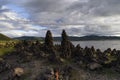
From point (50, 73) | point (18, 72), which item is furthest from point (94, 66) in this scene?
point (18, 72)

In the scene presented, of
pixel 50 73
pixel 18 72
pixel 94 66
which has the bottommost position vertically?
pixel 18 72

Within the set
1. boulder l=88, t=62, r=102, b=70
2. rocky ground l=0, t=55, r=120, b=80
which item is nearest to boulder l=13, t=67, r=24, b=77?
rocky ground l=0, t=55, r=120, b=80

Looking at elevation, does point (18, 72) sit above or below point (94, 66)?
below

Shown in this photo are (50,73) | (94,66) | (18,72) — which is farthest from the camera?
(94,66)

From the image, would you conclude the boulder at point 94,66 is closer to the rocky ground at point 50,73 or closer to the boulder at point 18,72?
the rocky ground at point 50,73

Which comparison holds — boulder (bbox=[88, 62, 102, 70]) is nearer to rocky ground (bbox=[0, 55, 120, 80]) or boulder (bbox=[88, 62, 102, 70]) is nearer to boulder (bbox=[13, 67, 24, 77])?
rocky ground (bbox=[0, 55, 120, 80])

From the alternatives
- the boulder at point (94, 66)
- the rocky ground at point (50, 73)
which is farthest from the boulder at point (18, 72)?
the boulder at point (94, 66)

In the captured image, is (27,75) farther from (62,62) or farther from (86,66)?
(86,66)

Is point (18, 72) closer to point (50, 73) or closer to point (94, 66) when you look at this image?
point (50, 73)

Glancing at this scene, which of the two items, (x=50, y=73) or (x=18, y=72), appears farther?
(x=18, y=72)

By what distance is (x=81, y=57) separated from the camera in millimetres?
93438

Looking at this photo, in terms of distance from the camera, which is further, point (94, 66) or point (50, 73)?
point (94, 66)

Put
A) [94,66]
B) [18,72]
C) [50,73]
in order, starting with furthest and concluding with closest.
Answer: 1. [94,66]
2. [18,72]
3. [50,73]

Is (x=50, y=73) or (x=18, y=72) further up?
(x=50, y=73)
